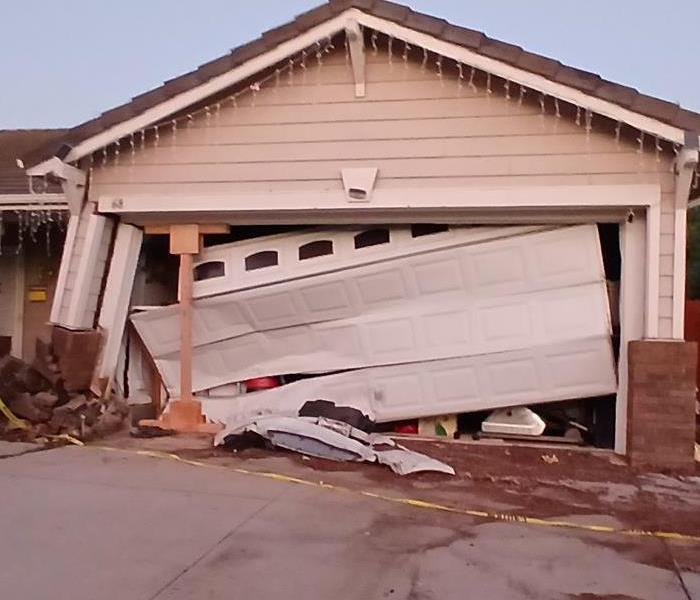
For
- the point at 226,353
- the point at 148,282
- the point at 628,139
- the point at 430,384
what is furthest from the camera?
the point at 148,282

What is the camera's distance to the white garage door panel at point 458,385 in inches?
315

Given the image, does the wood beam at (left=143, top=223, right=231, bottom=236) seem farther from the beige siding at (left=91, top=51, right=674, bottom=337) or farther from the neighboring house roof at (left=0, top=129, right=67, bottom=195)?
the neighboring house roof at (left=0, top=129, right=67, bottom=195)

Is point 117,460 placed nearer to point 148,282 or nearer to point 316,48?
point 148,282

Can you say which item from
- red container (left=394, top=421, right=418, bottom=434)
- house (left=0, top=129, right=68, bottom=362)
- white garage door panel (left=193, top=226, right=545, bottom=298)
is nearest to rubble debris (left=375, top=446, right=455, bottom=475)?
red container (left=394, top=421, right=418, bottom=434)

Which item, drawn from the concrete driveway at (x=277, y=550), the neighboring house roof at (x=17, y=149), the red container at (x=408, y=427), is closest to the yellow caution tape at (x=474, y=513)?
the concrete driveway at (x=277, y=550)

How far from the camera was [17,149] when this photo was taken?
12.9 meters

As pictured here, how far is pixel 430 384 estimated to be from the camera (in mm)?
8414

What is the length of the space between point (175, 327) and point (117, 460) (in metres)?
2.23

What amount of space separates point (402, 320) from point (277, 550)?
4142 mm

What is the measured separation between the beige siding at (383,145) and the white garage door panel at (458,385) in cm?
87

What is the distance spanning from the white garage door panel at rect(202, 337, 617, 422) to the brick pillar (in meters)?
0.57

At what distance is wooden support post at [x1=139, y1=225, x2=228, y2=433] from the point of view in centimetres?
866

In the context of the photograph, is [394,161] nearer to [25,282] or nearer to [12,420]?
[12,420]

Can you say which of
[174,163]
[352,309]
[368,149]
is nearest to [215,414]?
[352,309]
